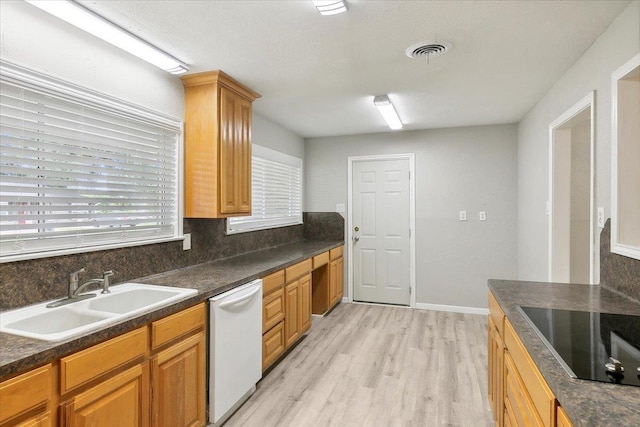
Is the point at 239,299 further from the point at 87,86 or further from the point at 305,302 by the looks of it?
the point at 87,86

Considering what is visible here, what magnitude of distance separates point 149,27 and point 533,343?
2.37 metres

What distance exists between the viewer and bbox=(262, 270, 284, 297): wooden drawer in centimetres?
264

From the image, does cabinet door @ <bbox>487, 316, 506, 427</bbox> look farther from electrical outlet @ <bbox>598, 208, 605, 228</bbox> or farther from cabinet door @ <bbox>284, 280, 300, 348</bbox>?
cabinet door @ <bbox>284, 280, 300, 348</bbox>

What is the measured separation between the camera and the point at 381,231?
4.67 m

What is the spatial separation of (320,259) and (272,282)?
1.20m

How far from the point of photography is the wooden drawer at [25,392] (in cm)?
104

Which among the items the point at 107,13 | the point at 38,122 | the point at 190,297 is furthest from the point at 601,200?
the point at 38,122

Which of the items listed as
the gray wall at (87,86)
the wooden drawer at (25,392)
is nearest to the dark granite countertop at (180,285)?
the wooden drawer at (25,392)

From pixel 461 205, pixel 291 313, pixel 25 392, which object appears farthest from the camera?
pixel 461 205

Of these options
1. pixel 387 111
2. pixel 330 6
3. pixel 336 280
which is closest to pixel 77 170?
pixel 330 6

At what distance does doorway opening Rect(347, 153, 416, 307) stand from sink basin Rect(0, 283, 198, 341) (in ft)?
10.2

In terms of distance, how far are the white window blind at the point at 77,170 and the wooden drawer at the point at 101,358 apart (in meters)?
0.69

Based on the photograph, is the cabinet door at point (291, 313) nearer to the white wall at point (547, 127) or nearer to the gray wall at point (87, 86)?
the gray wall at point (87, 86)

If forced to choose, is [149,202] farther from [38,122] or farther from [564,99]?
[564,99]
